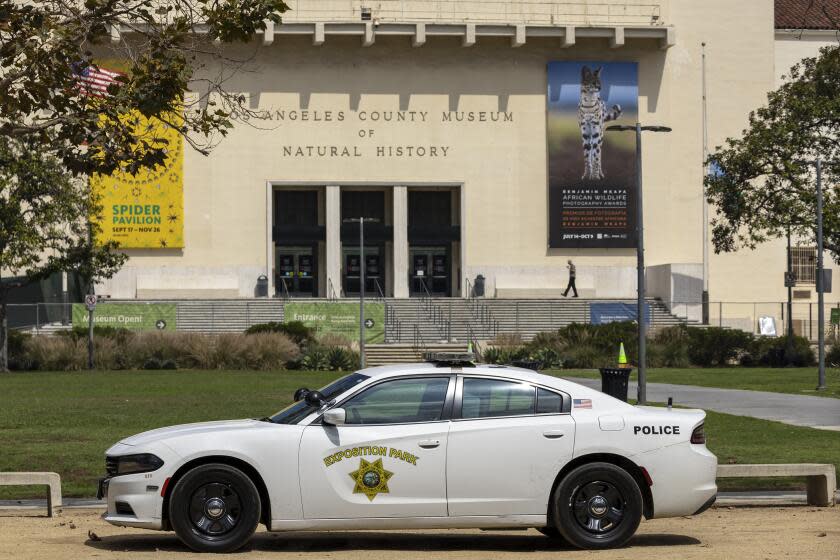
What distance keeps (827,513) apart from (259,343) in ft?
131

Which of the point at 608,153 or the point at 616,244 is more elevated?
the point at 608,153

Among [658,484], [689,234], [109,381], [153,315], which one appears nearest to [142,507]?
[658,484]

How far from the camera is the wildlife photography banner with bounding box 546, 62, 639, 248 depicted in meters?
73.0

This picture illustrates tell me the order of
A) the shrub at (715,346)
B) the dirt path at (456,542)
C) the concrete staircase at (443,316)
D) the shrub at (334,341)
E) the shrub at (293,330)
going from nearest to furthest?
the dirt path at (456,542) → the shrub at (293,330) → the shrub at (334,341) → the shrub at (715,346) → the concrete staircase at (443,316)

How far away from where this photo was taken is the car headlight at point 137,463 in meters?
11.7

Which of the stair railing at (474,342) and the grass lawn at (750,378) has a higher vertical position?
the stair railing at (474,342)

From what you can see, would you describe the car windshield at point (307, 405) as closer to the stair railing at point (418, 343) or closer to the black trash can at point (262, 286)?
the stair railing at point (418, 343)

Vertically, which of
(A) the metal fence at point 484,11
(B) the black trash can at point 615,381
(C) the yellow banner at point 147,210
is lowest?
(B) the black trash can at point 615,381

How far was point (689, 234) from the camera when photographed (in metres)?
75.1

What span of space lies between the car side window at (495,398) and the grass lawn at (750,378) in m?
23.9

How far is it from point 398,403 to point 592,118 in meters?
62.5

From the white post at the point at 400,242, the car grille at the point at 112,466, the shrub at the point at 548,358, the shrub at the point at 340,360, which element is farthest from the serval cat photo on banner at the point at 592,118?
the car grille at the point at 112,466

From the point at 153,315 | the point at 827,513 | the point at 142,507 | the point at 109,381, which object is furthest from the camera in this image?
the point at 153,315

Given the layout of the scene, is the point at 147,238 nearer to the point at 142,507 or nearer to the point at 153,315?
the point at 153,315
